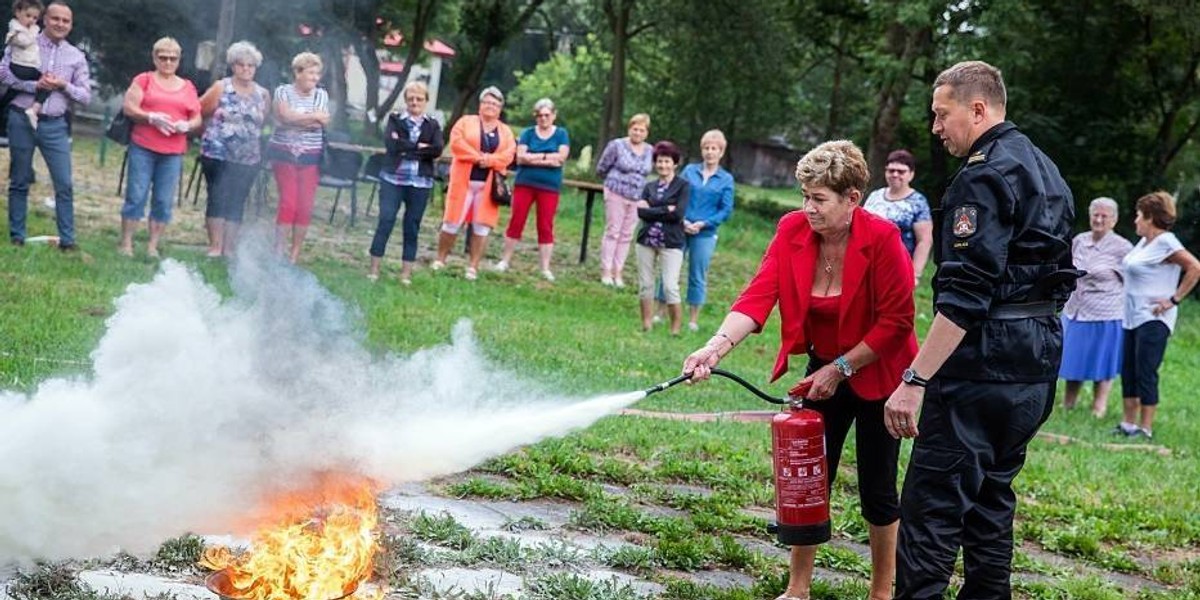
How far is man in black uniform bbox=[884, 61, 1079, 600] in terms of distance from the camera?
457 centimetres

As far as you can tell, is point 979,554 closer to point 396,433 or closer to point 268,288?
point 396,433

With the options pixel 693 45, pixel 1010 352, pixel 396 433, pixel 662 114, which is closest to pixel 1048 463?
pixel 1010 352

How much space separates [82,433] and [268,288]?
323cm

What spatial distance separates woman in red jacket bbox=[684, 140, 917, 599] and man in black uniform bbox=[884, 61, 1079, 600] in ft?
1.31

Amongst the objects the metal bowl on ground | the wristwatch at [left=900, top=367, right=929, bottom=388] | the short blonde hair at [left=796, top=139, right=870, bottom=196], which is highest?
the short blonde hair at [left=796, top=139, right=870, bottom=196]

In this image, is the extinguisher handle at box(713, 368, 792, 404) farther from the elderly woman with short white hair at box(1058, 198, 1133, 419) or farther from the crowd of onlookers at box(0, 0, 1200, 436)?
the elderly woman with short white hair at box(1058, 198, 1133, 419)

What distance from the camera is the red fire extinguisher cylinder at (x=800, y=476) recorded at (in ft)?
17.0

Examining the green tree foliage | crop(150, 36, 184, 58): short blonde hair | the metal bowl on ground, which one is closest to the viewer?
the metal bowl on ground

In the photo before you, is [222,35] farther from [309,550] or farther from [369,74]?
[309,550]

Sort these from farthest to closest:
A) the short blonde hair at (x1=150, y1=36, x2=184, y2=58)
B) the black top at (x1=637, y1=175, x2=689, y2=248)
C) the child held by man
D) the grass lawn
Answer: the black top at (x1=637, y1=175, x2=689, y2=248)
the short blonde hair at (x1=150, y1=36, x2=184, y2=58)
the child held by man
the grass lawn

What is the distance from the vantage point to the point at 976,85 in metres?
4.74

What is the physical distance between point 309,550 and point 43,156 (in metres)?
8.69

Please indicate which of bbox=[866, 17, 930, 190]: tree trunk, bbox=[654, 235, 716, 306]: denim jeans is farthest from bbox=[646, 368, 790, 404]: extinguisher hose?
bbox=[866, 17, 930, 190]: tree trunk

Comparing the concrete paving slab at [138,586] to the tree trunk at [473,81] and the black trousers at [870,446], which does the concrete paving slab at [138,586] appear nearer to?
the black trousers at [870,446]
